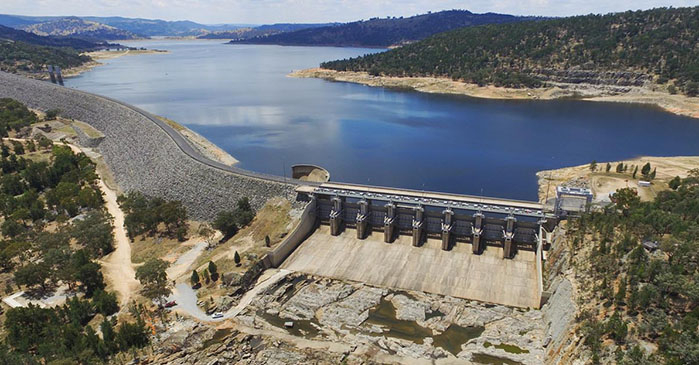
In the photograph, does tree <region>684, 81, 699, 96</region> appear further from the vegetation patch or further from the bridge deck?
the bridge deck

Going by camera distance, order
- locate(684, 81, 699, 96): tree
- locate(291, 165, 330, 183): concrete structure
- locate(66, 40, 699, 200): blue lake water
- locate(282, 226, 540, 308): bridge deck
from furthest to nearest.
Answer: locate(684, 81, 699, 96): tree, locate(66, 40, 699, 200): blue lake water, locate(291, 165, 330, 183): concrete structure, locate(282, 226, 540, 308): bridge deck

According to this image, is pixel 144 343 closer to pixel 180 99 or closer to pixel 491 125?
pixel 491 125

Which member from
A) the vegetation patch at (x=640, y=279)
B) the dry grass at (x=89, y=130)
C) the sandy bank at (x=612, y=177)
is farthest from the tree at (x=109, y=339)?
the dry grass at (x=89, y=130)

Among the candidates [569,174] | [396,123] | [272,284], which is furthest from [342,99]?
[272,284]

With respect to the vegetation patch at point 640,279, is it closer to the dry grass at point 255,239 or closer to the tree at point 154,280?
the dry grass at point 255,239

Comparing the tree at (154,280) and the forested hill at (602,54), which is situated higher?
the forested hill at (602,54)

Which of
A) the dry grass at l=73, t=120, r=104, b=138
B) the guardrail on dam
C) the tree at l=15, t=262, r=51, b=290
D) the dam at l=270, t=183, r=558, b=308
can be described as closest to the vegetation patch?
the guardrail on dam
